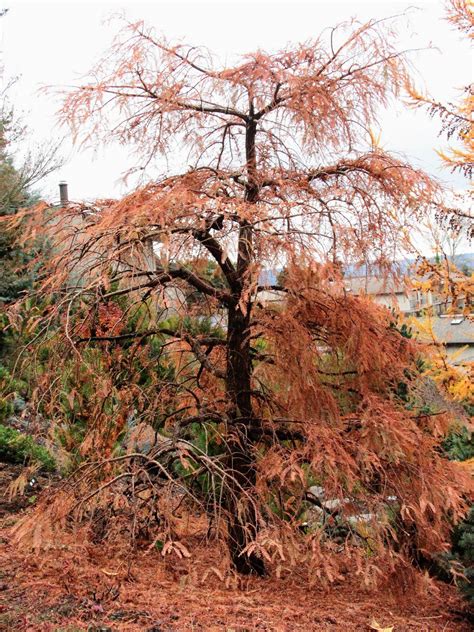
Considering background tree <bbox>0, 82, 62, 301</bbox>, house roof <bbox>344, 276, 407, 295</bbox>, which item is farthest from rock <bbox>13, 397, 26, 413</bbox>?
house roof <bbox>344, 276, 407, 295</bbox>

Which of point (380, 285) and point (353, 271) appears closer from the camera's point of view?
point (353, 271)

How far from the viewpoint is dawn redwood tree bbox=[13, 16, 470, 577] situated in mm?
3898

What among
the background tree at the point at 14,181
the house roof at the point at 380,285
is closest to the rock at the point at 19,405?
the background tree at the point at 14,181

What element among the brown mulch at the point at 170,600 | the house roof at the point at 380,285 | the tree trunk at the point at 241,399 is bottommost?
the brown mulch at the point at 170,600

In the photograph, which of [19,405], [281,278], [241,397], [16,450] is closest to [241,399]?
[241,397]

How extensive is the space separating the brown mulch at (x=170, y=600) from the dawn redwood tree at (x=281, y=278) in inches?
12.2

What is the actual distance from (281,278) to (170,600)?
2.04m

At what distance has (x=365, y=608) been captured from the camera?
14.6 feet

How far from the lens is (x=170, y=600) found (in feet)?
13.1

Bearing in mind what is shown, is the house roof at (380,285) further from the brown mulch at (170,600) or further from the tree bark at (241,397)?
the brown mulch at (170,600)

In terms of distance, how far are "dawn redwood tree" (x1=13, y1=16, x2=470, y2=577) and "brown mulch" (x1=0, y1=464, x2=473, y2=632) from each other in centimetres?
31

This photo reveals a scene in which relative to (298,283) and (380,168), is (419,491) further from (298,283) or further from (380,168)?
(380,168)

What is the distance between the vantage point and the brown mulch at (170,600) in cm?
356

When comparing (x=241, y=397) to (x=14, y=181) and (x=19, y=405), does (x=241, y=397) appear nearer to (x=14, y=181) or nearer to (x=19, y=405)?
(x=19, y=405)
